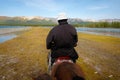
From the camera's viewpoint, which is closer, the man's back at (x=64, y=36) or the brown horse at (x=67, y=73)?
the brown horse at (x=67, y=73)

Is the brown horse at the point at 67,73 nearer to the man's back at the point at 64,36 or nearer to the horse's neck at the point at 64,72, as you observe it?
the horse's neck at the point at 64,72

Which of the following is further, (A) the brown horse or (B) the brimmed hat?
(B) the brimmed hat

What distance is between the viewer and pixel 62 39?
5629mm

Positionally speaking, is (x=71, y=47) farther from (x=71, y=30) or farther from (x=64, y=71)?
(x=64, y=71)

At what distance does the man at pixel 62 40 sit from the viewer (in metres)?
5.63

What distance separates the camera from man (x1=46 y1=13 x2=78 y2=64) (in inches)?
222

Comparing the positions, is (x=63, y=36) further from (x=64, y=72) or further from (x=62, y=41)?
(x=64, y=72)

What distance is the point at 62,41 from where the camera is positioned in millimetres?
5625

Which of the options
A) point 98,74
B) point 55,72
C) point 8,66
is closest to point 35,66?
point 8,66

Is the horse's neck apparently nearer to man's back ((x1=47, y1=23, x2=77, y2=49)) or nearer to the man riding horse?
the man riding horse

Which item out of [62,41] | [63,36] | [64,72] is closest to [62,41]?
[62,41]

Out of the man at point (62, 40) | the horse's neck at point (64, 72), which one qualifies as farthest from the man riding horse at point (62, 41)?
the horse's neck at point (64, 72)

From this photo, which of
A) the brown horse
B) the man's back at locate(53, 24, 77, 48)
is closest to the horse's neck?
the brown horse

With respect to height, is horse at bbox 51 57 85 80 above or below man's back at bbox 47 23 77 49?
below
